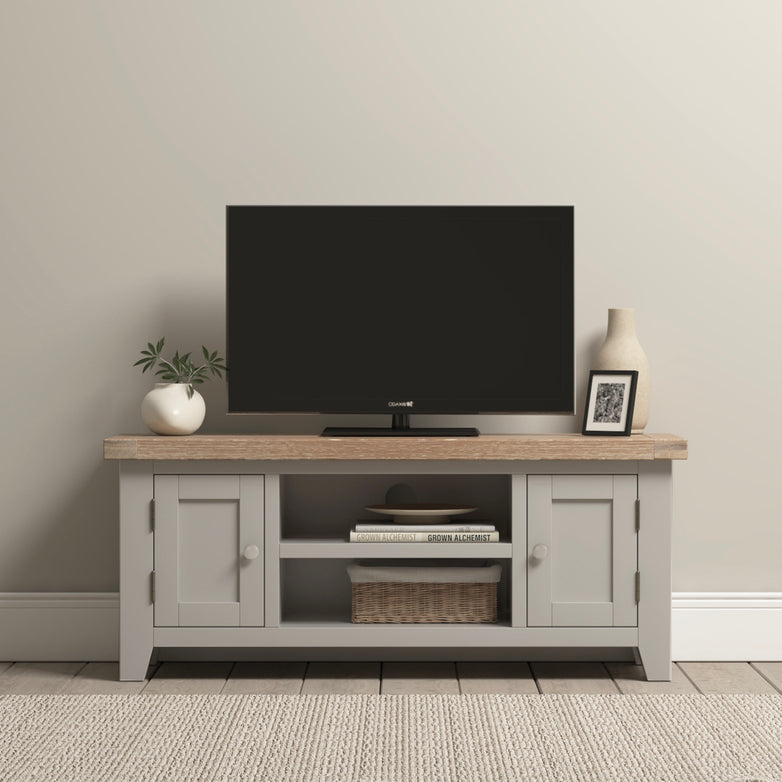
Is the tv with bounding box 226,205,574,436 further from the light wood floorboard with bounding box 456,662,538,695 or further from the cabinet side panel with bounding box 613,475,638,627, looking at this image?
the light wood floorboard with bounding box 456,662,538,695

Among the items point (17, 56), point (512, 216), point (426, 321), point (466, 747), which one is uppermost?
point (17, 56)

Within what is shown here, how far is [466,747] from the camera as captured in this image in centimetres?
222

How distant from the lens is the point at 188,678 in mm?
2807

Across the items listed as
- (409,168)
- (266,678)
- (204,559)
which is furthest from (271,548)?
(409,168)

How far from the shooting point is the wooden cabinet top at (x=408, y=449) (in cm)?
268

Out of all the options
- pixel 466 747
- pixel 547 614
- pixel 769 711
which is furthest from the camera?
pixel 547 614

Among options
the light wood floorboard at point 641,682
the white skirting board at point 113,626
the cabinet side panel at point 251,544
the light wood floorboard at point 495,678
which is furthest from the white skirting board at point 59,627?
the light wood floorboard at point 641,682

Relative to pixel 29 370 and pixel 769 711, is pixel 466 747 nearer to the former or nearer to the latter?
pixel 769 711

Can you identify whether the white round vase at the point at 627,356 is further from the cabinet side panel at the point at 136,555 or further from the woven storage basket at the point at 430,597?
the cabinet side panel at the point at 136,555

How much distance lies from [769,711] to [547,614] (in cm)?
60

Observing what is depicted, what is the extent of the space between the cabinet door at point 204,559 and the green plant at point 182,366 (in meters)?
0.29

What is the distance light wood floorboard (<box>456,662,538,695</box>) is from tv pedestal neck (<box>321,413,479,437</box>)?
0.69 meters

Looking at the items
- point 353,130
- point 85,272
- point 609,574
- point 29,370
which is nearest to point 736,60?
point 353,130

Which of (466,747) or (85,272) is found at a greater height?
(85,272)
